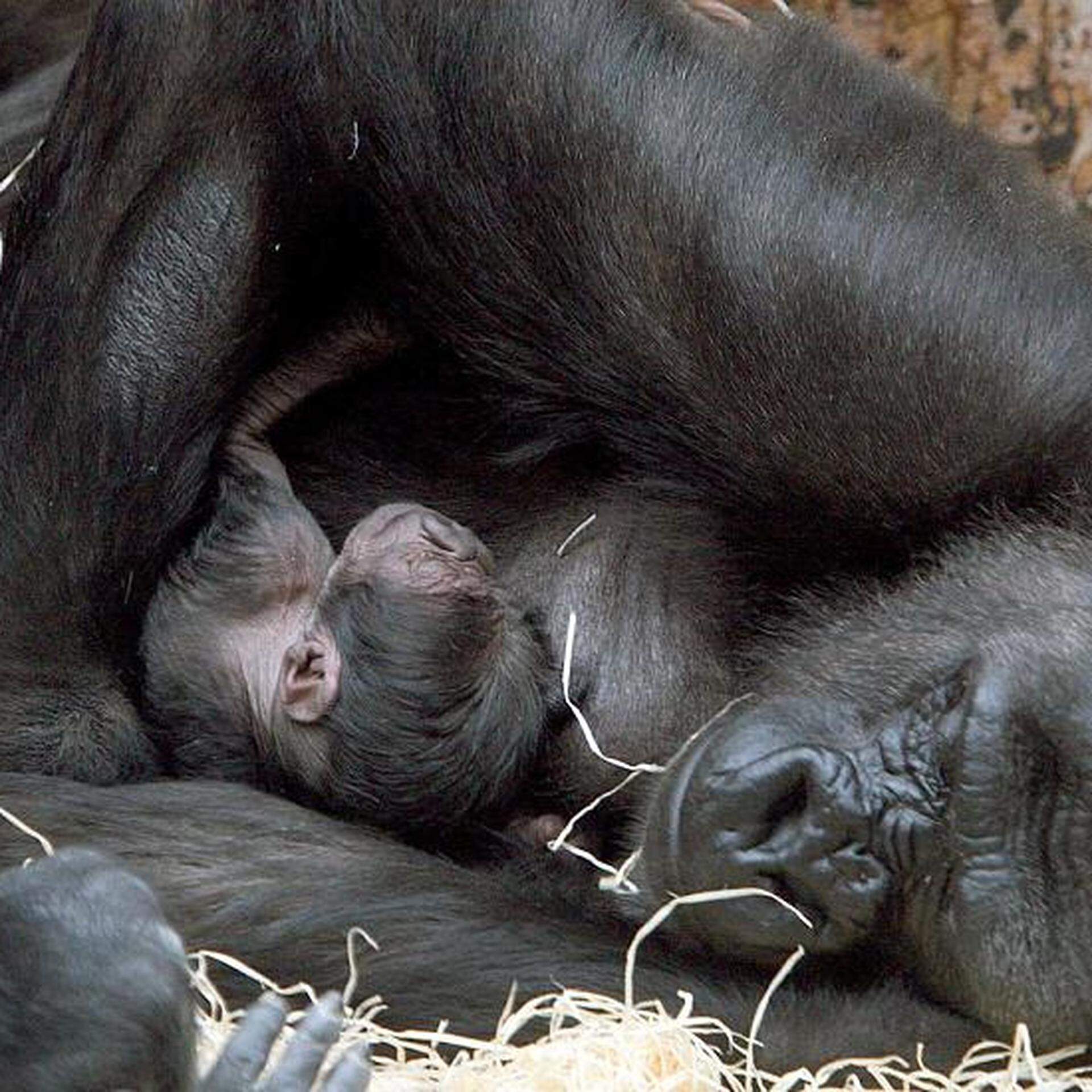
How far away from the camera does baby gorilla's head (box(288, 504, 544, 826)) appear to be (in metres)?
2.53

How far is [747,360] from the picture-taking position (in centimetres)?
250

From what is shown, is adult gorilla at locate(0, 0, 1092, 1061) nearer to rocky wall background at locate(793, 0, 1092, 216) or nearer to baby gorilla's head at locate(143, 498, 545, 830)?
baby gorilla's head at locate(143, 498, 545, 830)

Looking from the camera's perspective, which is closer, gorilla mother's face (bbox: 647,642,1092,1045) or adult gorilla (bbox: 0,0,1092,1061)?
gorilla mother's face (bbox: 647,642,1092,1045)

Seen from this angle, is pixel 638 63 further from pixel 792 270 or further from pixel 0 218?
pixel 0 218

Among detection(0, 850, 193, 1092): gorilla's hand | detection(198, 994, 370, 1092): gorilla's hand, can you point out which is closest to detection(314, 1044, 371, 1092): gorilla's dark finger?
detection(198, 994, 370, 1092): gorilla's hand

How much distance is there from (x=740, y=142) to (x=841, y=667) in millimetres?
545

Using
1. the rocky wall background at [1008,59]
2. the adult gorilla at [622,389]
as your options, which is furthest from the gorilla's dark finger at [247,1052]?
the rocky wall background at [1008,59]

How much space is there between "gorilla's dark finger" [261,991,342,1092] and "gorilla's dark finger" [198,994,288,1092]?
1cm

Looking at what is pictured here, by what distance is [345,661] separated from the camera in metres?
2.56

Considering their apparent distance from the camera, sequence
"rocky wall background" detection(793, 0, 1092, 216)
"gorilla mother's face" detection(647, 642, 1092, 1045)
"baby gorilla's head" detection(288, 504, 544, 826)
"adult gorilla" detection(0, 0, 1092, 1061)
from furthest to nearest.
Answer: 1. "rocky wall background" detection(793, 0, 1092, 216)
2. "baby gorilla's head" detection(288, 504, 544, 826)
3. "adult gorilla" detection(0, 0, 1092, 1061)
4. "gorilla mother's face" detection(647, 642, 1092, 1045)

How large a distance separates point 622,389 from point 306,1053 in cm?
94

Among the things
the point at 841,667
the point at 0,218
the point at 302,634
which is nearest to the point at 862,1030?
the point at 841,667

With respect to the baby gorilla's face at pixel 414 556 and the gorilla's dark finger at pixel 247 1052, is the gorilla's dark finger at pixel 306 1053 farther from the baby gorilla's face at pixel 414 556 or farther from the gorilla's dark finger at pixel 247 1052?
the baby gorilla's face at pixel 414 556

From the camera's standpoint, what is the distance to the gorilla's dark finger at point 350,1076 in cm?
185
